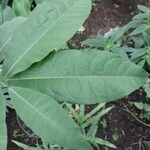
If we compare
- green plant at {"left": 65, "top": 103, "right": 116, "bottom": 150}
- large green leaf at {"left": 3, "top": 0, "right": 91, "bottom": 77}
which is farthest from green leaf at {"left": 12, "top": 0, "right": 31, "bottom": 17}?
large green leaf at {"left": 3, "top": 0, "right": 91, "bottom": 77}

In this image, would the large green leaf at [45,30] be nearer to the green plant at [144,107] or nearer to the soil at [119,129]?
the soil at [119,129]

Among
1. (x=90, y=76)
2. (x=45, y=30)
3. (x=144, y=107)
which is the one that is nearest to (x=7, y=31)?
(x=45, y=30)

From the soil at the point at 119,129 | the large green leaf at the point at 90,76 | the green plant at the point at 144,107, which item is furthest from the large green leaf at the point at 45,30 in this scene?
the green plant at the point at 144,107

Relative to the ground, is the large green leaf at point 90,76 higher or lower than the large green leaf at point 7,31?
lower

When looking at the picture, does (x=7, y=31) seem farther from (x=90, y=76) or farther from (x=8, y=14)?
(x=8, y=14)

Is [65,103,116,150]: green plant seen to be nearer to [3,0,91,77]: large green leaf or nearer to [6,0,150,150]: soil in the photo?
[6,0,150,150]: soil

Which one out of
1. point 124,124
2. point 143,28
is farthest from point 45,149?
point 143,28

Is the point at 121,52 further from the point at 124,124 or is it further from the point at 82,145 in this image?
the point at 82,145
